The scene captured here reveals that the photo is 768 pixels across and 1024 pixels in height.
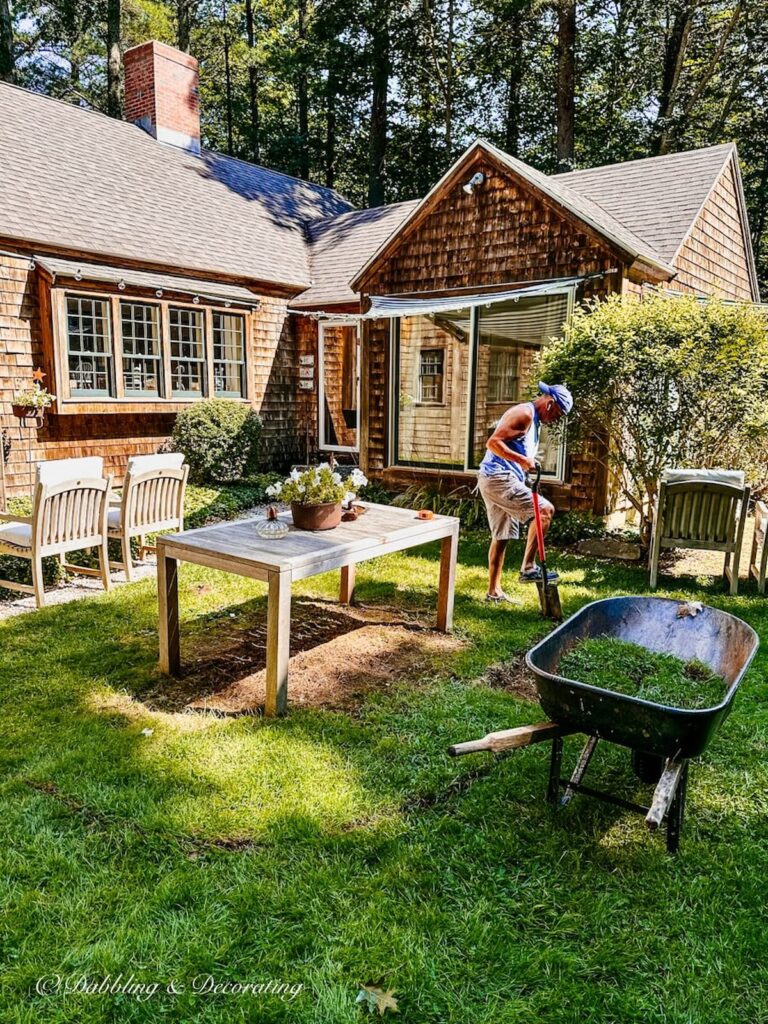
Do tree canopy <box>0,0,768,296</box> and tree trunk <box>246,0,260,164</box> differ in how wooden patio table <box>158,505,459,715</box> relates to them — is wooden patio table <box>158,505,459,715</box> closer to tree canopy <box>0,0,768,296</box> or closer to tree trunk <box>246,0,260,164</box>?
tree canopy <box>0,0,768,296</box>

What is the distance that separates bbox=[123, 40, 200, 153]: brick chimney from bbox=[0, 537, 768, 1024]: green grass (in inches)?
583

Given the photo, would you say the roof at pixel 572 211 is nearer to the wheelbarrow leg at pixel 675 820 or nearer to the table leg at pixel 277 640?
the table leg at pixel 277 640

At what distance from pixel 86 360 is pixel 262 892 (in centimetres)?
1000

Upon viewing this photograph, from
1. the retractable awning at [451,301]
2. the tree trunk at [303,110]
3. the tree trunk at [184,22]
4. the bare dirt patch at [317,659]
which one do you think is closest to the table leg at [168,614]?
the bare dirt patch at [317,659]

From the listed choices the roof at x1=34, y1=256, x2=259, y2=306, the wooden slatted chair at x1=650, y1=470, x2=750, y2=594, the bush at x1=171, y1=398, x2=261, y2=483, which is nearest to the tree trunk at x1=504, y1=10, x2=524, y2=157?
the roof at x1=34, y1=256, x2=259, y2=306

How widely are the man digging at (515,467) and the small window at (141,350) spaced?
753cm

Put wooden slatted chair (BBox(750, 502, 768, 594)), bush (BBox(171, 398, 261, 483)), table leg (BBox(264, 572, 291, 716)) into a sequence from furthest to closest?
bush (BBox(171, 398, 261, 483))
wooden slatted chair (BBox(750, 502, 768, 594))
table leg (BBox(264, 572, 291, 716))

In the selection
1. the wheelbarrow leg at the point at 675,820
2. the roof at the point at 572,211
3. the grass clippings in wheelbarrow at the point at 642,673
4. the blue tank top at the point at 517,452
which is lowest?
the wheelbarrow leg at the point at 675,820

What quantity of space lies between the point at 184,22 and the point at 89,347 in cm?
2139

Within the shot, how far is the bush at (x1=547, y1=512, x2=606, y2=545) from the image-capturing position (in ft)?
28.0

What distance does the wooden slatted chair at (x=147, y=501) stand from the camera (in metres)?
6.86

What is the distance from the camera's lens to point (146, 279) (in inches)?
440

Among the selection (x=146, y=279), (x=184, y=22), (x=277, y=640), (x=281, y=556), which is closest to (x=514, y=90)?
(x=184, y=22)

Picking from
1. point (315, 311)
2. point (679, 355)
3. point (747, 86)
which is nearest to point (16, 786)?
point (679, 355)
